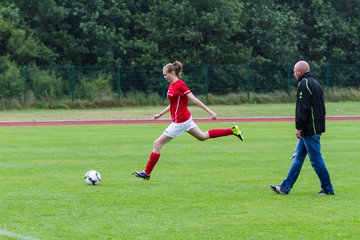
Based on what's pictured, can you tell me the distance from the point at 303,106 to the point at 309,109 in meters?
0.10

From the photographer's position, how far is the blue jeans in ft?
40.0

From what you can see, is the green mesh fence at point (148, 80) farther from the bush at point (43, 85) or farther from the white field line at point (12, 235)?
the white field line at point (12, 235)

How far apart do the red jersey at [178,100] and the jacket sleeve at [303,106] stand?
249 centimetres

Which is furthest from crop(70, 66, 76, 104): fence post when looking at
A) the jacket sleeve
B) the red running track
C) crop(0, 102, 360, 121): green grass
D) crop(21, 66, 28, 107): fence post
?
the jacket sleeve

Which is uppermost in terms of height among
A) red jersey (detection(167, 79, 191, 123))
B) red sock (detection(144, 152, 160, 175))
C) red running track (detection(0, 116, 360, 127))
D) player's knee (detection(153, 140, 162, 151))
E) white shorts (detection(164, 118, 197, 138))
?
red jersey (detection(167, 79, 191, 123))

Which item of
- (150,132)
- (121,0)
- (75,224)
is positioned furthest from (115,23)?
(75,224)

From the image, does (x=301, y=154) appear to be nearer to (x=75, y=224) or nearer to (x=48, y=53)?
(x=75, y=224)

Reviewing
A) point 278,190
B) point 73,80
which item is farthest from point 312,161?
point 73,80

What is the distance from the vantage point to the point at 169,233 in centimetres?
943

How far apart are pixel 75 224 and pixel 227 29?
1771 inches

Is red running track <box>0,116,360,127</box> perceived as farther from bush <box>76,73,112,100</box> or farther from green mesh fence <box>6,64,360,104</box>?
bush <box>76,73,112,100</box>

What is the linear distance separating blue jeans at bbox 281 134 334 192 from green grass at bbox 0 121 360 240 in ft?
0.73

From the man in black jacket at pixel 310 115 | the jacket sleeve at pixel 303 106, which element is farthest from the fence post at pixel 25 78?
the jacket sleeve at pixel 303 106

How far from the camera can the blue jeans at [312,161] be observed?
12195 millimetres
